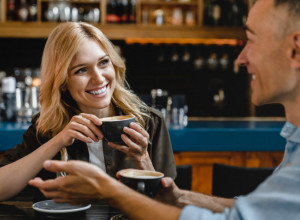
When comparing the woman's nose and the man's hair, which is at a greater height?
the man's hair

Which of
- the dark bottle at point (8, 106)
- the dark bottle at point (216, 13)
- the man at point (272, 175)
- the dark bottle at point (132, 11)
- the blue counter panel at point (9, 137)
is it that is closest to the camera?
the man at point (272, 175)

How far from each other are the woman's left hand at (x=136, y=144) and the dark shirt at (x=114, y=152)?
27cm

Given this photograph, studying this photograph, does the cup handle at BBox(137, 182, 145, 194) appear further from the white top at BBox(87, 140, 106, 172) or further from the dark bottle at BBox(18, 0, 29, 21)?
the dark bottle at BBox(18, 0, 29, 21)

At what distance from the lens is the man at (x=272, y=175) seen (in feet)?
2.60

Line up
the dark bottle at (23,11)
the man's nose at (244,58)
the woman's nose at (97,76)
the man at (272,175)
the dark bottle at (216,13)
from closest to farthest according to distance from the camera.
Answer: the man at (272,175), the man's nose at (244,58), the woman's nose at (97,76), the dark bottle at (23,11), the dark bottle at (216,13)

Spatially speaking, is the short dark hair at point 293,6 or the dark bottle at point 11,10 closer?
the short dark hair at point 293,6

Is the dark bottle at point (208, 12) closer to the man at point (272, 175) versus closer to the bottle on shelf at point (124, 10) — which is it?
the bottle on shelf at point (124, 10)

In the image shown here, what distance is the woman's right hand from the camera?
1.35 metres

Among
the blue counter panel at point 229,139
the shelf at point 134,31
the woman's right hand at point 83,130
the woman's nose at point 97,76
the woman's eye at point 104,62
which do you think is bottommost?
the blue counter panel at point 229,139

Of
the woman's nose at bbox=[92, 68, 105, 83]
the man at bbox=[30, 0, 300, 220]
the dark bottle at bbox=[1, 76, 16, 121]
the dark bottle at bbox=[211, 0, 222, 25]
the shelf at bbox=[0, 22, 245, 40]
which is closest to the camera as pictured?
the man at bbox=[30, 0, 300, 220]

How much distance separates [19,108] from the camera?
3.19 metres

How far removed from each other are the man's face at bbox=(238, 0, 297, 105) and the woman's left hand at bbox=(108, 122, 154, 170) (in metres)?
0.46

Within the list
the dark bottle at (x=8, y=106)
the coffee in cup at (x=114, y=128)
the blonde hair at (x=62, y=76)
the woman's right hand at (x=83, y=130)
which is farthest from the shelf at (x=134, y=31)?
the coffee in cup at (x=114, y=128)

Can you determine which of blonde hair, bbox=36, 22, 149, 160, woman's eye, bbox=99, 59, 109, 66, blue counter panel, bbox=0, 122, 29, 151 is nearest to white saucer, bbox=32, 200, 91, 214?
blonde hair, bbox=36, 22, 149, 160
